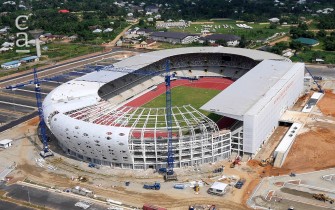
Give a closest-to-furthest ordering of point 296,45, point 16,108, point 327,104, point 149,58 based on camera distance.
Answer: point 327,104
point 16,108
point 149,58
point 296,45

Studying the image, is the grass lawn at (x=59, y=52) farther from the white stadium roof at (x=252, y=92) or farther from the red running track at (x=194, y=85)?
the white stadium roof at (x=252, y=92)

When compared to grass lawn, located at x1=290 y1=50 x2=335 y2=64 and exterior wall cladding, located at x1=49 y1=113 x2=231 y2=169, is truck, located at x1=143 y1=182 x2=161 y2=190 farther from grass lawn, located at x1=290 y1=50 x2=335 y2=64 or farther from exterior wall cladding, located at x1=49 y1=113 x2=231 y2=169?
grass lawn, located at x1=290 y1=50 x2=335 y2=64

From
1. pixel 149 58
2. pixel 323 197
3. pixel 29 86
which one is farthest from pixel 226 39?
pixel 323 197

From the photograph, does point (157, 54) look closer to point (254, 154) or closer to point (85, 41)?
point (254, 154)

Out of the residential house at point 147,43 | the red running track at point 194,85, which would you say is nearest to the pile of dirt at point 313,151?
the red running track at point 194,85

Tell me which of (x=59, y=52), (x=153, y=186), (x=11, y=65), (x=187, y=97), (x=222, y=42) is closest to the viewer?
(x=153, y=186)

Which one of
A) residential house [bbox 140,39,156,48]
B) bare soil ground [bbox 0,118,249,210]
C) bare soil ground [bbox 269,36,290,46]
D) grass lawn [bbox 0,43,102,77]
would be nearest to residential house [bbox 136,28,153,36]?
residential house [bbox 140,39,156,48]

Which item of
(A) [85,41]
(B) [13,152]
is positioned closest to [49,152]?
(B) [13,152]

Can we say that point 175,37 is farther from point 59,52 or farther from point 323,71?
point 323,71
